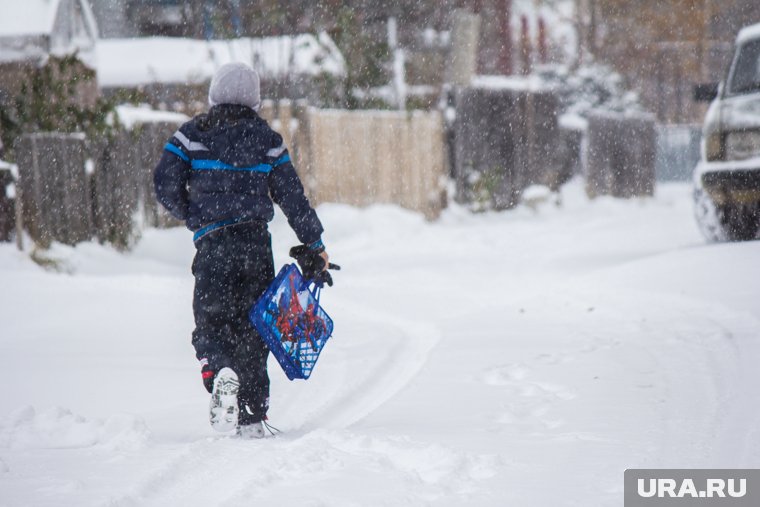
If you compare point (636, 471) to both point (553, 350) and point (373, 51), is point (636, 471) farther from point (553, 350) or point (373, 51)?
point (373, 51)

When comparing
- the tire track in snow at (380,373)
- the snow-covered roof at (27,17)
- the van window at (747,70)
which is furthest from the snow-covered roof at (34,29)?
the tire track in snow at (380,373)

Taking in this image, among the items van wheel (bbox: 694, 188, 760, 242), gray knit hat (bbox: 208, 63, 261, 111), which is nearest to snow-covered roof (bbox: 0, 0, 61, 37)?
van wheel (bbox: 694, 188, 760, 242)

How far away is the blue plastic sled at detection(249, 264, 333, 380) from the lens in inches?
163

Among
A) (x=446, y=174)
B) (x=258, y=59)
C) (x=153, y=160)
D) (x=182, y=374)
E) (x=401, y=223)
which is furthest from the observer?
(x=446, y=174)

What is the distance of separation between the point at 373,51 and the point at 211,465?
17563 millimetres

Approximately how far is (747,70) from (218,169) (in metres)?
6.98

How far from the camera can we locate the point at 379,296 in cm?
861

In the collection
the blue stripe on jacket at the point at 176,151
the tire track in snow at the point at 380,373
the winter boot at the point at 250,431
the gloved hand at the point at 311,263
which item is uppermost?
the blue stripe on jacket at the point at 176,151

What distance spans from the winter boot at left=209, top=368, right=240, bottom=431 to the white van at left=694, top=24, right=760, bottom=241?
6.07m

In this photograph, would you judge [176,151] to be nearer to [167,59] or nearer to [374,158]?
[374,158]

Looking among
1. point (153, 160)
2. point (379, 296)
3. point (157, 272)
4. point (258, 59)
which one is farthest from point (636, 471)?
point (258, 59)

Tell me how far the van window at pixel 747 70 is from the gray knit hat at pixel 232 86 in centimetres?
650

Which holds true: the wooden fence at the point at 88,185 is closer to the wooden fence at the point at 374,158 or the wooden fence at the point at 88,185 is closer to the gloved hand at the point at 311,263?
the wooden fence at the point at 374,158

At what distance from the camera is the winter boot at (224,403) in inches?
160
